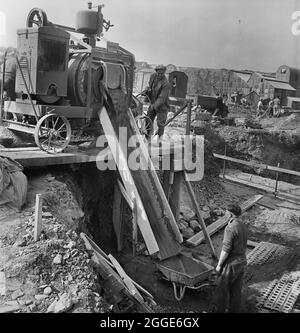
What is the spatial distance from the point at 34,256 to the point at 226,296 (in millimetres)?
2837

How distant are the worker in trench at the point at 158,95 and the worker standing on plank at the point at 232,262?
15.6 ft

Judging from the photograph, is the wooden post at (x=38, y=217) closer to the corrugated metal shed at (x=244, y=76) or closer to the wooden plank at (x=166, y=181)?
the wooden plank at (x=166, y=181)

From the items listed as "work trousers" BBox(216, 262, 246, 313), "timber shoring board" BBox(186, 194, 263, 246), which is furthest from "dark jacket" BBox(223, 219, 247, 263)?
"timber shoring board" BBox(186, 194, 263, 246)

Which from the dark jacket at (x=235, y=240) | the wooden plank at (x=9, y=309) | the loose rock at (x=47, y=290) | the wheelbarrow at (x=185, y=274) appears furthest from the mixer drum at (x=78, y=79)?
the wooden plank at (x=9, y=309)

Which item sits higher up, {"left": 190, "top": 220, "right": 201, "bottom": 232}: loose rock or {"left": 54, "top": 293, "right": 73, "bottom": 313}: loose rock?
{"left": 54, "top": 293, "right": 73, "bottom": 313}: loose rock

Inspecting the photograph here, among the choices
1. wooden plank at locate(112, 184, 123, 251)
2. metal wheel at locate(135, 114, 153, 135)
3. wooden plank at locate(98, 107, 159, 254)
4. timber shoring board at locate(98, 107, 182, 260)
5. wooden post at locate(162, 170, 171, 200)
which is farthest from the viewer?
wooden post at locate(162, 170, 171, 200)

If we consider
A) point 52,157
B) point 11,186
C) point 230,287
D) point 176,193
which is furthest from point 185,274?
point 176,193

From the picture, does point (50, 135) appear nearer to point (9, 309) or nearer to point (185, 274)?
point (185, 274)

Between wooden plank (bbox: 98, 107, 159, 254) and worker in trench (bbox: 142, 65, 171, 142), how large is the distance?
1.81 meters

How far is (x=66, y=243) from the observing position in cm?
531

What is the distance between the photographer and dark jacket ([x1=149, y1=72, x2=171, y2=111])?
984cm

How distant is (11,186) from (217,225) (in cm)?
654

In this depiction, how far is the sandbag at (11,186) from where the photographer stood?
5.85 m

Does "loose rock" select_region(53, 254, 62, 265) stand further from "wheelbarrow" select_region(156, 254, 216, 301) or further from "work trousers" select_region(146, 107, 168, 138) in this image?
"work trousers" select_region(146, 107, 168, 138)
